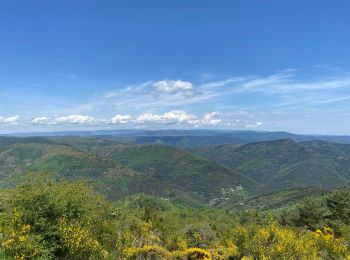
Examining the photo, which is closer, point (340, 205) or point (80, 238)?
point (80, 238)

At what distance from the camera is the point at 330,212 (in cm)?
10550

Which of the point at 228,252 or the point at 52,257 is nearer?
the point at 52,257

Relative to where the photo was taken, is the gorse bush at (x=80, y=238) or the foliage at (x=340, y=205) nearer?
the gorse bush at (x=80, y=238)

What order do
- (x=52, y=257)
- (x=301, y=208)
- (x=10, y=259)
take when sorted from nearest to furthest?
(x=10, y=259) < (x=52, y=257) < (x=301, y=208)

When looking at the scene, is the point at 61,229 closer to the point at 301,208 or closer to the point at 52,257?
the point at 52,257

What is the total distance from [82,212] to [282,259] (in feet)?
68.3

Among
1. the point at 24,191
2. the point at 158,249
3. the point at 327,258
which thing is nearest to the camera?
the point at 24,191

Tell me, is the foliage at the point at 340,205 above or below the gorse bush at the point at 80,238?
below

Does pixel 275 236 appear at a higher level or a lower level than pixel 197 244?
higher

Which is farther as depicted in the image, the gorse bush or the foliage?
the foliage

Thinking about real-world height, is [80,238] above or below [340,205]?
above

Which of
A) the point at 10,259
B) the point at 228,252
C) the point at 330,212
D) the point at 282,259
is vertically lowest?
the point at 330,212

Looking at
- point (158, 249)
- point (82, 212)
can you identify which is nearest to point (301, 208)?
point (158, 249)

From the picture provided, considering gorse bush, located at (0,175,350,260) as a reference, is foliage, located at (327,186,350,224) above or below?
below
